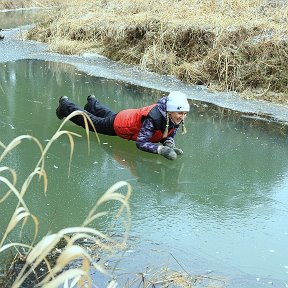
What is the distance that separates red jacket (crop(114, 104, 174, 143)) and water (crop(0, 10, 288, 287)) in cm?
13

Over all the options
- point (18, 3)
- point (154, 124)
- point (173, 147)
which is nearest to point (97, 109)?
point (154, 124)

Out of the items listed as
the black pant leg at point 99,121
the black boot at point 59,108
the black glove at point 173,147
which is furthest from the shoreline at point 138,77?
the black boot at point 59,108

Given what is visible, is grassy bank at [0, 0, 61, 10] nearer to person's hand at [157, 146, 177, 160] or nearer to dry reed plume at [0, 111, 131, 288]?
person's hand at [157, 146, 177, 160]

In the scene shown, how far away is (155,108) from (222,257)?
1706mm

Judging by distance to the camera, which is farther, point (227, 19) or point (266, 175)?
point (227, 19)

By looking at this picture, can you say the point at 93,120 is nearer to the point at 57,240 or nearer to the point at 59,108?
the point at 59,108

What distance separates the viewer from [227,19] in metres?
8.34

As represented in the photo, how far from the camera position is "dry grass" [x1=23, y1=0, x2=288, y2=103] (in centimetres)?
702

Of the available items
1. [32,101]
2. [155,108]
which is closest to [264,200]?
[155,108]

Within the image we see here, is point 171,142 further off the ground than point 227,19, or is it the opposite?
point 227,19

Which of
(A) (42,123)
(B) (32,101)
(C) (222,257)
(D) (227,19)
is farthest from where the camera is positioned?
(D) (227,19)

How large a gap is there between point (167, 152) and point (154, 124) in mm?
307

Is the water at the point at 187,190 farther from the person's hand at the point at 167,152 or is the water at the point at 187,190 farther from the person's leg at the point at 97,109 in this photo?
the person's leg at the point at 97,109

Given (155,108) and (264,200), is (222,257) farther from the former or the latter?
(155,108)
